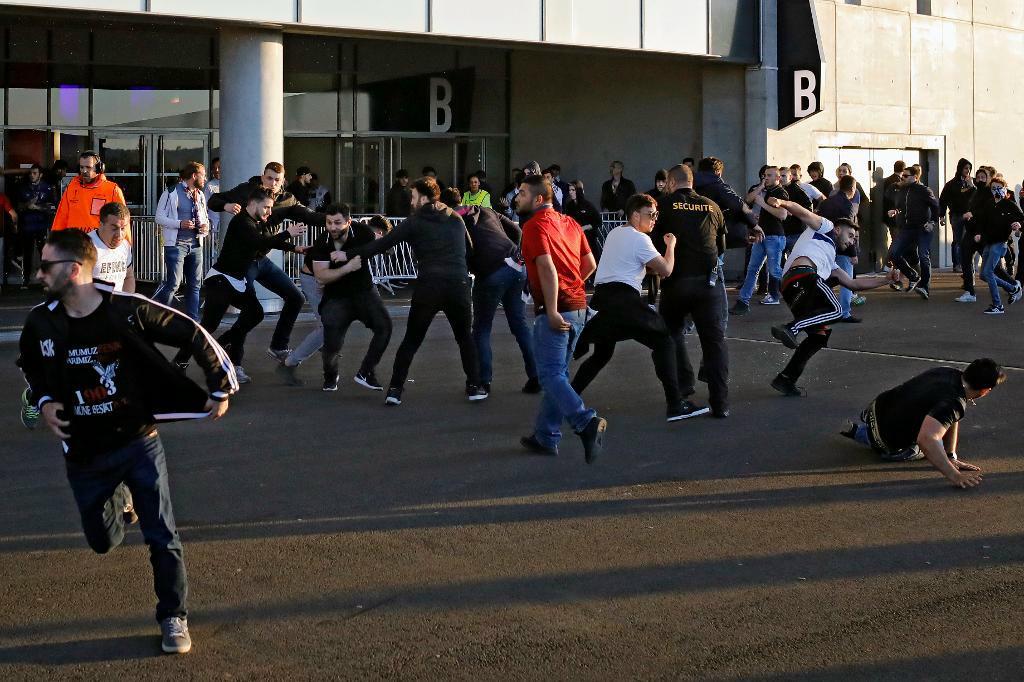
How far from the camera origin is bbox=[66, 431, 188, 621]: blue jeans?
5379 millimetres

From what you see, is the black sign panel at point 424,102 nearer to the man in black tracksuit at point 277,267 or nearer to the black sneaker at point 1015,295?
the black sneaker at point 1015,295

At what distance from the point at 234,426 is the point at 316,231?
32.3ft

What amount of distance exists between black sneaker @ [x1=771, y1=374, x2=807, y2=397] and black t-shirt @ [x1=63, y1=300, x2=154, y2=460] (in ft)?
22.2

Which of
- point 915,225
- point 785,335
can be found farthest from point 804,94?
point 785,335

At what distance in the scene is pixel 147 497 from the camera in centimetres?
542

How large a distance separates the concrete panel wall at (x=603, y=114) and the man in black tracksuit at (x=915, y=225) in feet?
14.7

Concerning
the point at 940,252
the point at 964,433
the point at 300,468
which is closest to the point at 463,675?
the point at 300,468

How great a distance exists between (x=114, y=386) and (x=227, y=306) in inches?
249

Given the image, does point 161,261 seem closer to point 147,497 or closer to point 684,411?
point 684,411

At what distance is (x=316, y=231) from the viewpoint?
19.6 meters

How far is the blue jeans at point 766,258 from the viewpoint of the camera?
17781 millimetres

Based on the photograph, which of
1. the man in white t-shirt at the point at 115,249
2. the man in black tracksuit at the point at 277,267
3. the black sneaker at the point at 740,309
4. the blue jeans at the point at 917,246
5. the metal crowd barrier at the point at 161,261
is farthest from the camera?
the metal crowd barrier at the point at 161,261

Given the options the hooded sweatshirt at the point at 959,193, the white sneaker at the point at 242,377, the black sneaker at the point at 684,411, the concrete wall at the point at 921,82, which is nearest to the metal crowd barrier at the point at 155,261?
the concrete wall at the point at 921,82

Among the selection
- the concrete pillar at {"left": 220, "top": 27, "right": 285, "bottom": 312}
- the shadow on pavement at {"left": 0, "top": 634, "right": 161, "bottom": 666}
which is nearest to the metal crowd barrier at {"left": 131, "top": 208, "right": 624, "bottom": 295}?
the concrete pillar at {"left": 220, "top": 27, "right": 285, "bottom": 312}
